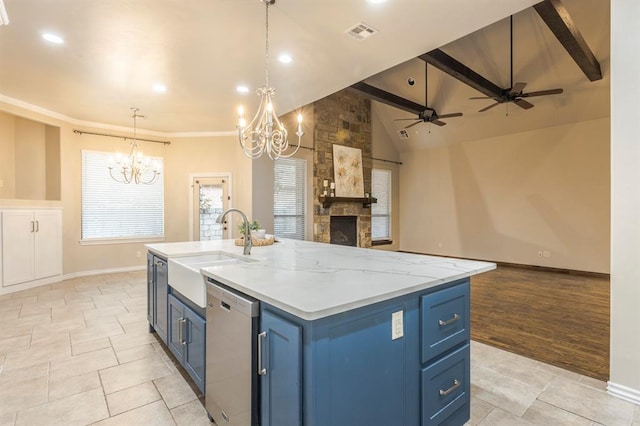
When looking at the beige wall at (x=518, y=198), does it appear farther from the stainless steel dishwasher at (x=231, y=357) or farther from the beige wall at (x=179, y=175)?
the stainless steel dishwasher at (x=231, y=357)

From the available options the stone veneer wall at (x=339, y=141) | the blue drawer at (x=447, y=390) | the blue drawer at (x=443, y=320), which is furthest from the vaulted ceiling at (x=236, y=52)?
the blue drawer at (x=447, y=390)

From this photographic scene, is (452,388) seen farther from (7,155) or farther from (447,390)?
(7,155)

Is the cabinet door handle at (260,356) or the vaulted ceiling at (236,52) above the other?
the vaulted ceiling at (236,52)

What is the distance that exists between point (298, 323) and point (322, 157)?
645cm

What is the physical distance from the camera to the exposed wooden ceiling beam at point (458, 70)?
4379 millimetres

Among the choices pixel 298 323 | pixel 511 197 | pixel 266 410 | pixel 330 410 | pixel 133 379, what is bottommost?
pixel 133 379

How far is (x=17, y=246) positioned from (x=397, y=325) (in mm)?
5992

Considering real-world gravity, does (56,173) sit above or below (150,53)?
below

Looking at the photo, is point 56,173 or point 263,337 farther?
point 56,173

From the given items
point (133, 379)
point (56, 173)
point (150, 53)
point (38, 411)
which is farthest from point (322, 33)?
point (56, 173)

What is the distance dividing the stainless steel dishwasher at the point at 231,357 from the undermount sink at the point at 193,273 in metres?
0.13

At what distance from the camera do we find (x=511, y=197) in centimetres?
705

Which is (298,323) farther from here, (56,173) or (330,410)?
(56,173)

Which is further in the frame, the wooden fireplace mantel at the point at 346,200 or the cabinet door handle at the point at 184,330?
the wooden fireplace mantel at the point at 346,200
